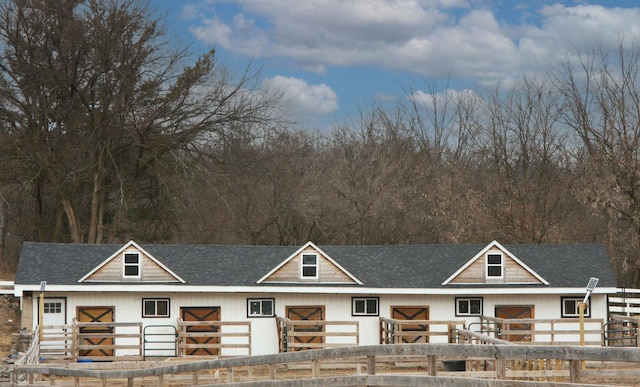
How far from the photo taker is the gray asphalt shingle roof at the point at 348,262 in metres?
32.5

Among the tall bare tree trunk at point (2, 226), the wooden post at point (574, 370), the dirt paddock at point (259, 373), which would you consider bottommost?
the dirt paddock at point (259, 373)

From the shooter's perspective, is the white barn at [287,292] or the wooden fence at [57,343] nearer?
the wooden fence at [57,343]

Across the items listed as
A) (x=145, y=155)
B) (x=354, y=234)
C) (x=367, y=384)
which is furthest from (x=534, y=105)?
(x=367, y=384)

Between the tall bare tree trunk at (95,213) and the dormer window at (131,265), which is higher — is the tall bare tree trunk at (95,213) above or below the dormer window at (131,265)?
above

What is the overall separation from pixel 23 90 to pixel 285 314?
21.0 m

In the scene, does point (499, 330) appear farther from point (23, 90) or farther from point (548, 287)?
point (23, 90)

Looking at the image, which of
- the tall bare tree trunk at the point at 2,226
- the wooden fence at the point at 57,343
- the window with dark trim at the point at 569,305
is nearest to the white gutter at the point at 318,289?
the window with dark trim at the point at 569,305

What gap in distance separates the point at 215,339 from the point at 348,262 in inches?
243

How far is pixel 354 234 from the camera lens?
5288cm

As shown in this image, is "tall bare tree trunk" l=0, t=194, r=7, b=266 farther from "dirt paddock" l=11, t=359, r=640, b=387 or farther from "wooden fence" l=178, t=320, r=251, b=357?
"dirt paddock" l=11, t=359, r=640, b=387

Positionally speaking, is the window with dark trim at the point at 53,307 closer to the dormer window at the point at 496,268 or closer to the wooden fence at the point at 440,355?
the dormer window at the point at 496,268

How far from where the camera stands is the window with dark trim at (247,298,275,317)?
3216 centimetres

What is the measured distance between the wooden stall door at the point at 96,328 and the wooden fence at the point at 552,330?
1237cm

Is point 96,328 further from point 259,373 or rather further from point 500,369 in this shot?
point 500,369
